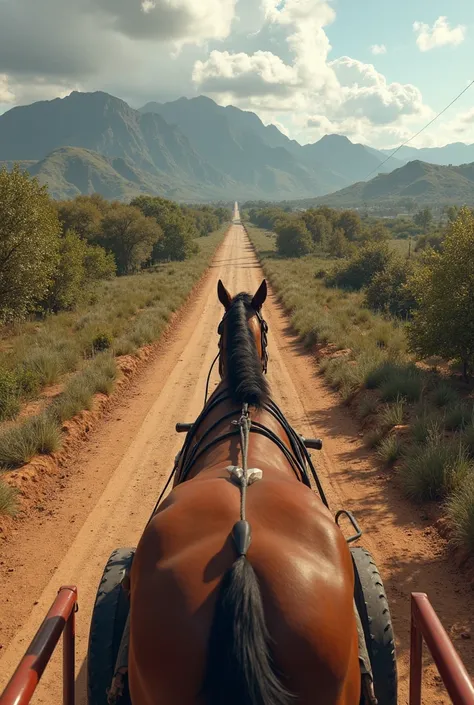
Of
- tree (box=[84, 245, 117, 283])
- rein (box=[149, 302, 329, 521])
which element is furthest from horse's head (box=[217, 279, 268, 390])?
tree (box=[84, 245, 117, 283])

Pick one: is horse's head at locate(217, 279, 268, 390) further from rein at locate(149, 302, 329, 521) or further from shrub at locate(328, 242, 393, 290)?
shrub at locate(328, 242, 393, 290)

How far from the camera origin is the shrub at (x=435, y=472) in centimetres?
614

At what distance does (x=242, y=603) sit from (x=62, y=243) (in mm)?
23567

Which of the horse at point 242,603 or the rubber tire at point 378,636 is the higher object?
the horse at point 242,603

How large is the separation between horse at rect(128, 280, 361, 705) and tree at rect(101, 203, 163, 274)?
39.0 m

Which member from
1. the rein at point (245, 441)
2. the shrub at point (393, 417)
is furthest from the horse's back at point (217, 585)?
the shrub at point (393, 417)

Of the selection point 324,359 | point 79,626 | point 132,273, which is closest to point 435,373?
point 324,359

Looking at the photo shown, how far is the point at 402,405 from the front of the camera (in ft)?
30.2

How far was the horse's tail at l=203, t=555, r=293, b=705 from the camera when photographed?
1.57 m

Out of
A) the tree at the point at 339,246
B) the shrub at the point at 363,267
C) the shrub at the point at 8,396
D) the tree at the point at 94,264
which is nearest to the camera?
the shrub at the point at 8,396

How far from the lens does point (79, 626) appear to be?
171 inches

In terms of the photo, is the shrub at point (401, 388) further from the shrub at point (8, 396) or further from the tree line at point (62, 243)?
the tree line at point (62, 243)

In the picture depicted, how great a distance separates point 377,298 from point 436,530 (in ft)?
55.1

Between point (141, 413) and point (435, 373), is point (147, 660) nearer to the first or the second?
point (141, 413)
